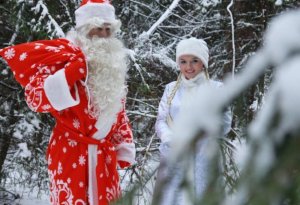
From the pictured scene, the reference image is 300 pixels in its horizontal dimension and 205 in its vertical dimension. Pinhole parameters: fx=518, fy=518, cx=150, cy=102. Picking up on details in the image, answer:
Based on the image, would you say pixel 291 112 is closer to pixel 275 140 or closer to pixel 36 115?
pixel 275 140

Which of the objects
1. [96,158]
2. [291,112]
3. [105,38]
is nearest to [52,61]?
[105,38]

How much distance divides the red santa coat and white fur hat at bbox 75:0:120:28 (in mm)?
255

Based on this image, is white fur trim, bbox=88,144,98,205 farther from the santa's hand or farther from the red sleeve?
the santa's hand

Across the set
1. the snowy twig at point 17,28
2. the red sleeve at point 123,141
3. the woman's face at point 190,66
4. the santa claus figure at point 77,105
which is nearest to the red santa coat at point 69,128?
the santa claus figure at point 77,105

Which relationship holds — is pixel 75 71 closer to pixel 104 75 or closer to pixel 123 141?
pixel 104 75

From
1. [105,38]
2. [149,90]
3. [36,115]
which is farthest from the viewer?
[36,115]

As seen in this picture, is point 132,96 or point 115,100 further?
point 132,96

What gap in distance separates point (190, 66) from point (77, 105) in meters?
0.69

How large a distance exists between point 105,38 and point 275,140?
2.41 meters

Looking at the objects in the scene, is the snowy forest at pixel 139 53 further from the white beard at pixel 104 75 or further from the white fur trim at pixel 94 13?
the white fur trim at pixel 94 13

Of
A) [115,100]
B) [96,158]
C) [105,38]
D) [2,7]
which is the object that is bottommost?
[96,158]

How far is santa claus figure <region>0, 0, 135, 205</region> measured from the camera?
251cm

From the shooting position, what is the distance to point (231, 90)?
544mm

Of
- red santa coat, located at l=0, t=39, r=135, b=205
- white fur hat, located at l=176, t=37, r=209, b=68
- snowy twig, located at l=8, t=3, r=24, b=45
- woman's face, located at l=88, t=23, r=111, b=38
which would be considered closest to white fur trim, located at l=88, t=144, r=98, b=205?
red santa coat, located at l=0, t=39, r=135, b=205
